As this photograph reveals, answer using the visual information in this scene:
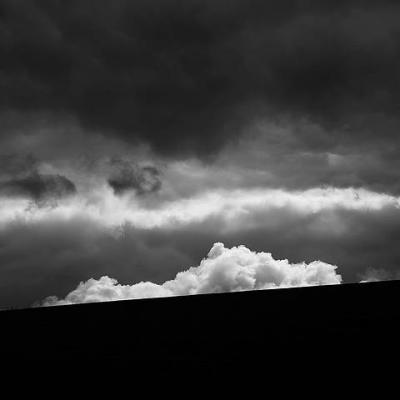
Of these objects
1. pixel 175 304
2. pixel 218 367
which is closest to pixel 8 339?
pixel 175 304

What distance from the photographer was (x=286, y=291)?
1155 cm

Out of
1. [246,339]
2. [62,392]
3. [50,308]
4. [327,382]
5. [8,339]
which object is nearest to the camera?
[327,382]

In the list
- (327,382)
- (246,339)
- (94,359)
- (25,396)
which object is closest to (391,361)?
(327,382)

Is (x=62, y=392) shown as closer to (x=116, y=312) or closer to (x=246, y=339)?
(x=116, y=312)

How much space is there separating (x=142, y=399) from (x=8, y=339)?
15.3 feet

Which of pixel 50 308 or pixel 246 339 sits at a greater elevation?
pixel 50 308

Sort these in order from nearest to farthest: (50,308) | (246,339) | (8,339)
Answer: (246,339), (8,339), (50,308)

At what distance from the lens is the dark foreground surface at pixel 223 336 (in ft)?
29.0

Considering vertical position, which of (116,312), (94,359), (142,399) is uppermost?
(116,312)

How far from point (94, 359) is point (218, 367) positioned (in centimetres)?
280

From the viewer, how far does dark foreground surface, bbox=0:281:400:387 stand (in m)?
8.83

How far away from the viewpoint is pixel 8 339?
1123 cm

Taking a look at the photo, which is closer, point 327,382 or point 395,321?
point 327,382

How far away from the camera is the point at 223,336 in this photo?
32.9ft
